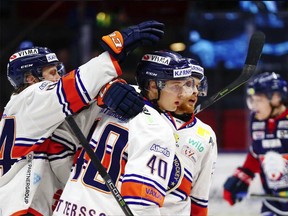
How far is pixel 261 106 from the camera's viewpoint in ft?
17.2

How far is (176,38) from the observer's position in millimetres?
7926

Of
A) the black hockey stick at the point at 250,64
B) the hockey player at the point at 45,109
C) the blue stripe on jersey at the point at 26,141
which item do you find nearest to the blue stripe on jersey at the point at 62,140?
the hockey player at the point at 45,109

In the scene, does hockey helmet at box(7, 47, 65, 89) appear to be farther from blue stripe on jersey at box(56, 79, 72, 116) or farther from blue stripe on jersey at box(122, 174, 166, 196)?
blue stripe on jersey at box(122, 174, 166, 196)

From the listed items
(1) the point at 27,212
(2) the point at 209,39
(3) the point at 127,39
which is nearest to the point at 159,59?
(3) the point at 127,39

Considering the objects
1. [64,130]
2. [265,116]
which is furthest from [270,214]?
[64,130]

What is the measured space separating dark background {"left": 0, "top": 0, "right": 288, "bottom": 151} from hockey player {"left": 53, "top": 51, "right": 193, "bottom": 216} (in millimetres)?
3963

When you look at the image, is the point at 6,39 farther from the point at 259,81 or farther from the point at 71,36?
the point at 259,81

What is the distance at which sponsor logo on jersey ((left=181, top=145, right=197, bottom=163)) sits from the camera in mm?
3301

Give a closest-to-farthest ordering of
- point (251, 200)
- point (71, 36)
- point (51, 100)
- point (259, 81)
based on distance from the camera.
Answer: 1. point (51, 100)
2. point (259, 81)
3. point (251, 200)
4. point (71, 36)

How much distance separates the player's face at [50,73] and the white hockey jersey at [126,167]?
1.34ft

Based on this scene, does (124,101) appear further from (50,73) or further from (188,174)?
(50,73)

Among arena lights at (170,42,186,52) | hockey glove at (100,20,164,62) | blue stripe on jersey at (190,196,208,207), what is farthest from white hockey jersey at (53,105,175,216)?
arena lights at (170,42,186,52)

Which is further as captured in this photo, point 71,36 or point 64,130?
A: point 71,36

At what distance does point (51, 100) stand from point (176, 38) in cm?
494
